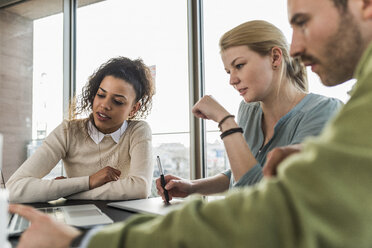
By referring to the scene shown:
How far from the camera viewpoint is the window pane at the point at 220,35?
7.68 feet

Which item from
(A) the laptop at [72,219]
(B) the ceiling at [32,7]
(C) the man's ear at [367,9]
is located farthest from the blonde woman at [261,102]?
(B) the ceiling at [32,7]

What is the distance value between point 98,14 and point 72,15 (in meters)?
0.40

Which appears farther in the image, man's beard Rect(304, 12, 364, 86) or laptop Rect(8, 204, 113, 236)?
laptop Rect(8, 204, 113, 236)

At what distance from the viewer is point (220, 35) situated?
2436 mm

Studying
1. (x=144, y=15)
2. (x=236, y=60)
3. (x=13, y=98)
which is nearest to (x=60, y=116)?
(x=13, y=98)

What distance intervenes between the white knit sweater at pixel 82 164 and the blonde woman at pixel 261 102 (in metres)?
0.21

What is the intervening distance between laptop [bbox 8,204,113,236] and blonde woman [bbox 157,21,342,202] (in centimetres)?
38

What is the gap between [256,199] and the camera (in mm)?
353

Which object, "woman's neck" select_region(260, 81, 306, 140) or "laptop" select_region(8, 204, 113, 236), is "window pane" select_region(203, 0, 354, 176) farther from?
"laptop" select_region(8, 204, 113, 236)

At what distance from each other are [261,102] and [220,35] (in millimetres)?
1140

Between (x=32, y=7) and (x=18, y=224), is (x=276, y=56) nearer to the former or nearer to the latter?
(x=18, y=224)

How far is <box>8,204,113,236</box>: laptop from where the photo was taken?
71 cm

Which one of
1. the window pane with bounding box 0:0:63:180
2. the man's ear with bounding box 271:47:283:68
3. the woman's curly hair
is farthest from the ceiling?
the man's ear with bounding box 271:47:283:68

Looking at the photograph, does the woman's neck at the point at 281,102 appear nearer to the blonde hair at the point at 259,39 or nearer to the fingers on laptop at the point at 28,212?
the blonde hair at the point at 259,39
